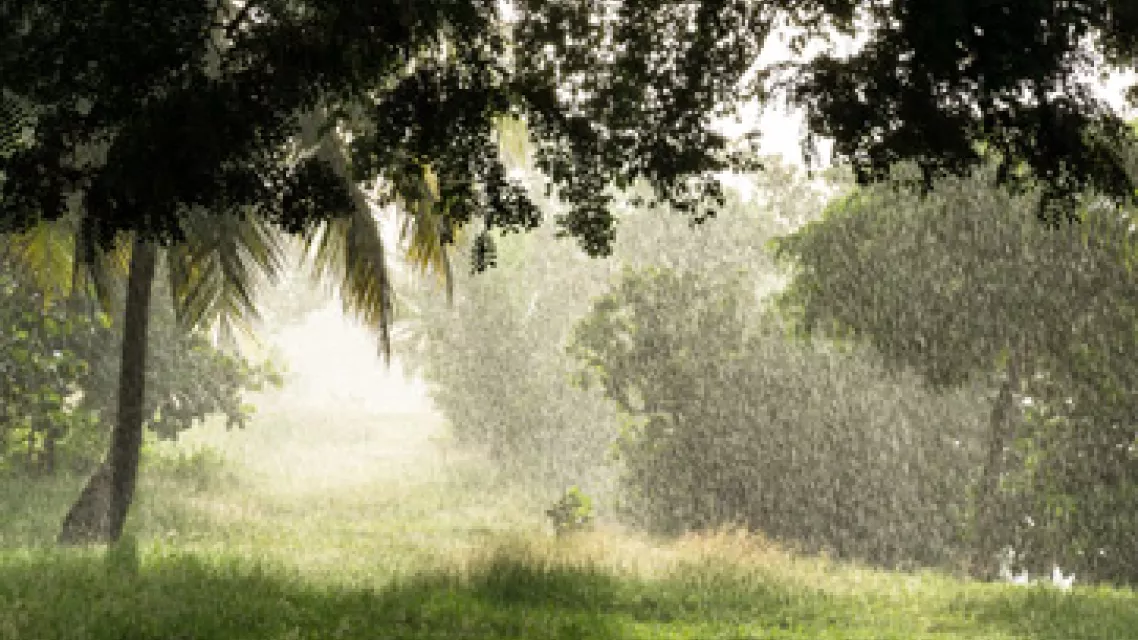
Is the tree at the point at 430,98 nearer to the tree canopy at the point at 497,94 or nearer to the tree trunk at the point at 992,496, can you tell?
the tree canopy at the point at 497,94

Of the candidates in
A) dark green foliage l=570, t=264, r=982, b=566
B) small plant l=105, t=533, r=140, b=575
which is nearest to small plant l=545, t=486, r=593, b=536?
dark green foliage l=570, t=264, r=982, b=566

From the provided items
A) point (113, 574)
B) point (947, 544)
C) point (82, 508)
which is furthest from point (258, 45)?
point (947, 544)

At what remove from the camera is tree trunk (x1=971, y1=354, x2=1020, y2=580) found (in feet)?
65.5

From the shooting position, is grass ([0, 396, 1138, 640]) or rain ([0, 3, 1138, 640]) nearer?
grass ([0, 396, 1138, 640])

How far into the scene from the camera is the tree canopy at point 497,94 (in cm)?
747

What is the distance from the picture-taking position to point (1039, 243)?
18172 mm

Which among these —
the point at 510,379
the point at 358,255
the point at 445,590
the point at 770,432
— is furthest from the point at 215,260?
the point at 510,379

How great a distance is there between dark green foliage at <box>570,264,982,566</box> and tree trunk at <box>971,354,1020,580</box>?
75.0 inches

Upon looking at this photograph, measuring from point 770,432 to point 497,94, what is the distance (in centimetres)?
1572

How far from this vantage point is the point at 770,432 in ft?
76.2

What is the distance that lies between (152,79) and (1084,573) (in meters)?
15.7

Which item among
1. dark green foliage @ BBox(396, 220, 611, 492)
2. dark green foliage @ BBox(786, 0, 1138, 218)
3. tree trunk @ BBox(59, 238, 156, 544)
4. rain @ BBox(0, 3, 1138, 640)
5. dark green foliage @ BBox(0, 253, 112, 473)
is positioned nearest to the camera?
dark green foliage @ BBox(786, 0, 1138, 218)

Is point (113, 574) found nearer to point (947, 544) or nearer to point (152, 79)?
point (152, 79)

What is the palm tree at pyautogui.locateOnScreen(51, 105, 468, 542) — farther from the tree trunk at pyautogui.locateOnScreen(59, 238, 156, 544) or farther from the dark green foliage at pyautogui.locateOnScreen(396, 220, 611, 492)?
the dark green foliage at pyautogui.locateOnScreen(396, 220, 611, 492)
